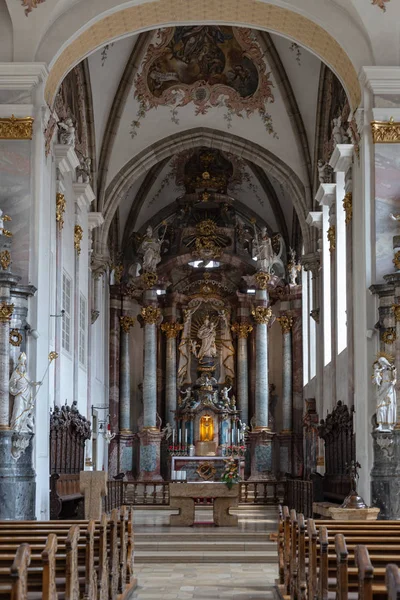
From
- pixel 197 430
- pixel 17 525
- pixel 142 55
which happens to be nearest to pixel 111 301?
pixel 197 430

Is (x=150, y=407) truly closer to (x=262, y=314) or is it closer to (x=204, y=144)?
(x=262, y=314)

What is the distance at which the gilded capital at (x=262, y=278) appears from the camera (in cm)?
3173

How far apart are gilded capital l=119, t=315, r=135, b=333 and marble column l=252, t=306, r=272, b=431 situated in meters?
4.01

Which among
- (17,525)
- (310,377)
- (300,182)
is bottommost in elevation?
(17,525)

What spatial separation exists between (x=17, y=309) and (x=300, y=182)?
40.8ft

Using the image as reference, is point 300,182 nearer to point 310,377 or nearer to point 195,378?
point 310,377

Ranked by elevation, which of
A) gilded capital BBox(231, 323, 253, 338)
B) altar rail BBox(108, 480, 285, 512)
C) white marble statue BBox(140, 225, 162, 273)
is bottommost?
altar rail BBox(108, 480, 285, 512)

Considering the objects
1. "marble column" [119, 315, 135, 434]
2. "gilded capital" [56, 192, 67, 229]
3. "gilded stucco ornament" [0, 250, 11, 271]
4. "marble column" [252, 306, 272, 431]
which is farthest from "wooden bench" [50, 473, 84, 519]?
"marble column" [252, 306, 272, 431]

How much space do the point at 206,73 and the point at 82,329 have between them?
7.65 meters

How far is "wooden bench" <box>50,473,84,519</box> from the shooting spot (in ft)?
57.9

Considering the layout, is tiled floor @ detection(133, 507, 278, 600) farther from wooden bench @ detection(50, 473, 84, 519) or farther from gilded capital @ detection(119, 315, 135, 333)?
gilded capital @ detection(119, 315, 135, 333)

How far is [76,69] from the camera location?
23.8 m

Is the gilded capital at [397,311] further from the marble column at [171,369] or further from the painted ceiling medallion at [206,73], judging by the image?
the marble column at [171,369]

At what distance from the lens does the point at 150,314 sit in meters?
32.1
